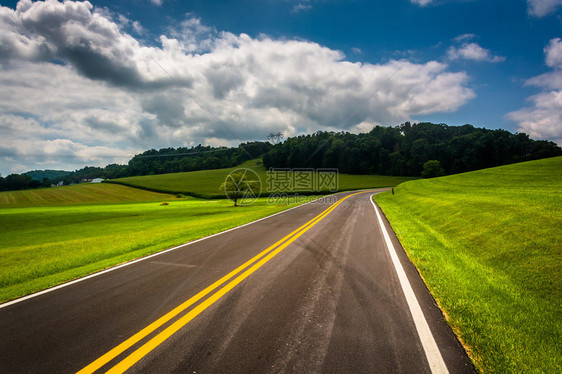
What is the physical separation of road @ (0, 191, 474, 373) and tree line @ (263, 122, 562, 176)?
301ft

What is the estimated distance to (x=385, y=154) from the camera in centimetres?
9325

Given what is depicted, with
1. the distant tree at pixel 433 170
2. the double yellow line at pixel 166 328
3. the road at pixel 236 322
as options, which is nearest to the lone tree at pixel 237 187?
the road at pixel 236 322

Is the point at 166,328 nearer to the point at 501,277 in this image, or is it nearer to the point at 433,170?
the point at 501,277

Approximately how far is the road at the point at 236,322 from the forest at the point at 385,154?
68104 millimetres

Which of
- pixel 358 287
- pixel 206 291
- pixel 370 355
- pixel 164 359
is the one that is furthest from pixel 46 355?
pixel 358 287

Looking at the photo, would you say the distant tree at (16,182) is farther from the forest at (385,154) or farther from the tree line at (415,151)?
the tree line at (415,151)

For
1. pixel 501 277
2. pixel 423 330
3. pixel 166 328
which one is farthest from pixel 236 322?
pixel 501 277

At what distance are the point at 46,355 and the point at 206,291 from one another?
7.22ft

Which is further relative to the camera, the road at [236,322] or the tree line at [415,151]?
the tree line at [415,151]

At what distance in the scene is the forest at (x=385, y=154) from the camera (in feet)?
258

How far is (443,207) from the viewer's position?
13.2 m

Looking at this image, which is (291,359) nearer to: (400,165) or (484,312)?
(484,312)

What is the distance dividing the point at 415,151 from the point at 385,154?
10.4m

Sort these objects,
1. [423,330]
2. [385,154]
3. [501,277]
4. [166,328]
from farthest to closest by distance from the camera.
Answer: [385,154] → [501,277] → [166,328] → [423,330]
